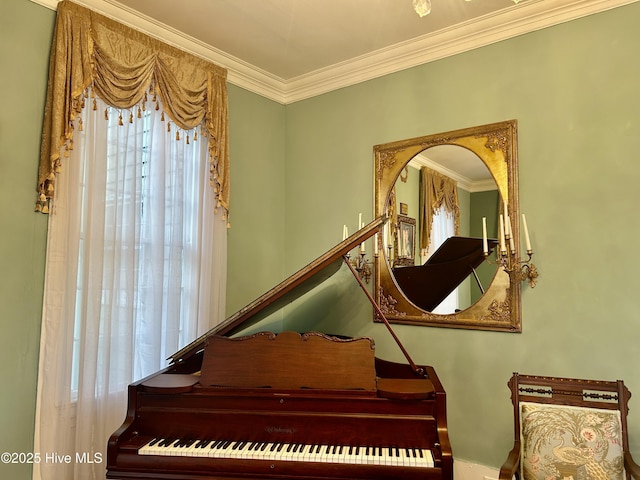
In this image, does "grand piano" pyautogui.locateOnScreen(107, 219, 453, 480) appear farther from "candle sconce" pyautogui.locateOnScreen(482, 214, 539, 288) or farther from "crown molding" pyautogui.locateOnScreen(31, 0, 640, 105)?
"crown molding" pyautogui.locateOnScreen(31, 0, 640, 105)

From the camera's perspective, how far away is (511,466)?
1938 mm

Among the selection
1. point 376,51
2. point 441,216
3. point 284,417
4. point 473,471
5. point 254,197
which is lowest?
point 473,471

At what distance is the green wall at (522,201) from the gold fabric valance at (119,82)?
10 centimetres

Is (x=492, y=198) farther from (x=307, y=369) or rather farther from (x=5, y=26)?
(x=5, y=26)

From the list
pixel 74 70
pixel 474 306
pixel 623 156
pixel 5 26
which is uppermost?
pixel 5 26

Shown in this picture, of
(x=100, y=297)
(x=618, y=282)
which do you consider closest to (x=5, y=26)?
(x=100, y=297)

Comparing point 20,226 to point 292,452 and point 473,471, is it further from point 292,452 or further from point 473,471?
point 473,471

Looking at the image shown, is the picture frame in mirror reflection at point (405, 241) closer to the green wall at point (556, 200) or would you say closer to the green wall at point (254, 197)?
the green wall at point (556, 200)

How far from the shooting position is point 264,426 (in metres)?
1.88

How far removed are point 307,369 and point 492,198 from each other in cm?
160

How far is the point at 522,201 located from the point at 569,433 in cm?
128

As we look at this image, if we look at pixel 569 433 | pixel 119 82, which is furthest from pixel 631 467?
pixel 119 82

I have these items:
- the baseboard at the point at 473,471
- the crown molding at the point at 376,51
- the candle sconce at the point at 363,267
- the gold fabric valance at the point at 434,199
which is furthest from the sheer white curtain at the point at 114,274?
the baseboard at the point at 473,471

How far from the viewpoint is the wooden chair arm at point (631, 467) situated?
1825 millimetres
